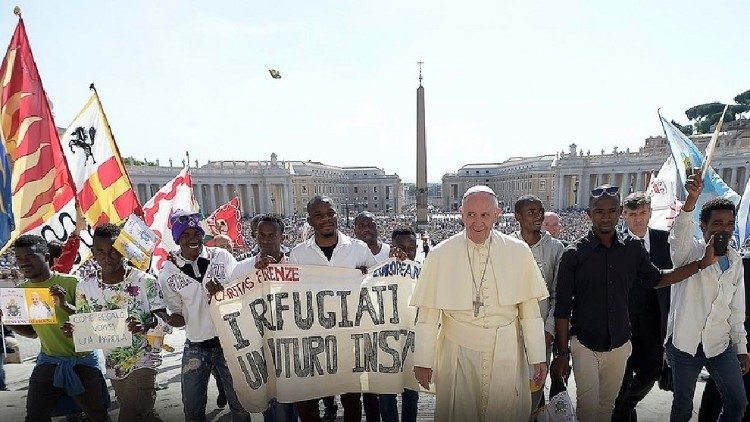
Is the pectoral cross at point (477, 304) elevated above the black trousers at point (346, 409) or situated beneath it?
elevated above

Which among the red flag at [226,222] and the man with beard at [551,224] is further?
the red flag at [226,222]

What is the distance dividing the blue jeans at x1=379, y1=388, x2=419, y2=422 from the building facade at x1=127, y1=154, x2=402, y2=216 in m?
59.5

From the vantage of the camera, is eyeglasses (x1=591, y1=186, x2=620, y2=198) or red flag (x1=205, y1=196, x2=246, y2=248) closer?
eyeglasses (x1=591, y1=186, x2=620, y2=198)

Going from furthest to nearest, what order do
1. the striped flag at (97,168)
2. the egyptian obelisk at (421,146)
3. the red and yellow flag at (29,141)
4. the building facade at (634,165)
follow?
the building facade at (634,165)
the egyptian obelisk at (421,146)
the striped flag at (97,168)
the red and yellow flag at (29,141)

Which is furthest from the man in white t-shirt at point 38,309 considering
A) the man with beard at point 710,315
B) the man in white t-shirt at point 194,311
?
the man with beard at point 710,315

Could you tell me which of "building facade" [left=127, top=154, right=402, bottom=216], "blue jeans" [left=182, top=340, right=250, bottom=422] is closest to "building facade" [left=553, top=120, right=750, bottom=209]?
"building facade" [left=127, top=154, right=402, bottom=216]

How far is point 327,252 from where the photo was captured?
3.47 m

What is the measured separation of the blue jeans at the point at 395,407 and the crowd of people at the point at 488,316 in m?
0.01

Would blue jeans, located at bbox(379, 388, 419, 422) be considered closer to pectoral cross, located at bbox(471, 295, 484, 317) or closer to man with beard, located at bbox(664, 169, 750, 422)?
pectoral cross, located at bbox(471, 295, 484, 317)

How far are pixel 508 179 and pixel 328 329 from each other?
10183 cm

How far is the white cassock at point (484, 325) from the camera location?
271 centimetres

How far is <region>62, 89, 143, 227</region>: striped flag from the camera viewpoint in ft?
17.3

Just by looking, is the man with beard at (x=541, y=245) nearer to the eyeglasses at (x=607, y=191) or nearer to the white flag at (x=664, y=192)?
the eyeglasses at (x=607, y=191)

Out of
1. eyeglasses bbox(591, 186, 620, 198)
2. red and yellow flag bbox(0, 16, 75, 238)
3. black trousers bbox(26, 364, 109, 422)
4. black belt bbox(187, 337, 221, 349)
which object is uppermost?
red and yellow flag bbox(0, 16, 75, 238)
